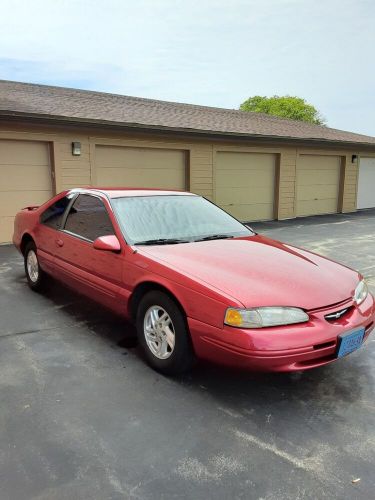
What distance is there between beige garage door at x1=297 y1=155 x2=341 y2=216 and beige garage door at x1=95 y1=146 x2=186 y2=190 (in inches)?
186

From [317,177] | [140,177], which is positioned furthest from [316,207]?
A: [140,177]

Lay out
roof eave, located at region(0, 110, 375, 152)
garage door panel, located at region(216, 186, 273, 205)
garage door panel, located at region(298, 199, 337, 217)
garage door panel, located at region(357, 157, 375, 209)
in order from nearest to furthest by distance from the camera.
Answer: roof eave, located at region(0, 110, 375, 152), garage door panel, located at region(216, 186, 273, 205), garage door panel, located at region(298, 199, 337, 217), garage door panel, located at region(357, 157, 375, 209)

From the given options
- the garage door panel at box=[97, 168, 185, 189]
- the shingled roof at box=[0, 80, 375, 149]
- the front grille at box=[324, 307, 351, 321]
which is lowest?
the front grille at box=[324, 307, 351, 321]

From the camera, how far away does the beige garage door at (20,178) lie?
8742mm

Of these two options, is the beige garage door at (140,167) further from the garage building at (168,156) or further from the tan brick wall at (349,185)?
the tan brick wall at (349,185)

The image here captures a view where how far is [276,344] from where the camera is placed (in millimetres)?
2652

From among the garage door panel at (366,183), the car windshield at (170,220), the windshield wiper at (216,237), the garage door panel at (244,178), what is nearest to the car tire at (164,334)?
the car windshield at (170,220)

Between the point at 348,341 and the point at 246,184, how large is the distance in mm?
10307

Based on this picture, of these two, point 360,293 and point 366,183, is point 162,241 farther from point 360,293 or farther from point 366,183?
point 366,183

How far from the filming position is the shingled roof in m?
8.92

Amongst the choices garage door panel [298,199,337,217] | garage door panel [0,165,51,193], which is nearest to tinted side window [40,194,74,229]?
garage door panel [0,165,51,193]

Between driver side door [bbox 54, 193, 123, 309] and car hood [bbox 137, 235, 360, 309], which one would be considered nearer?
car hood [bbox 137, 235, 360, 309]

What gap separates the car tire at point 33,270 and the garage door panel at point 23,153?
12.8ft

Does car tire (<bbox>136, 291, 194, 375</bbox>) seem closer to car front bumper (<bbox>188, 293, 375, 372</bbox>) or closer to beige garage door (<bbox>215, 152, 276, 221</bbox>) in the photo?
car front bumper (<bbox>188, 293, 375, 372</bbox>)
